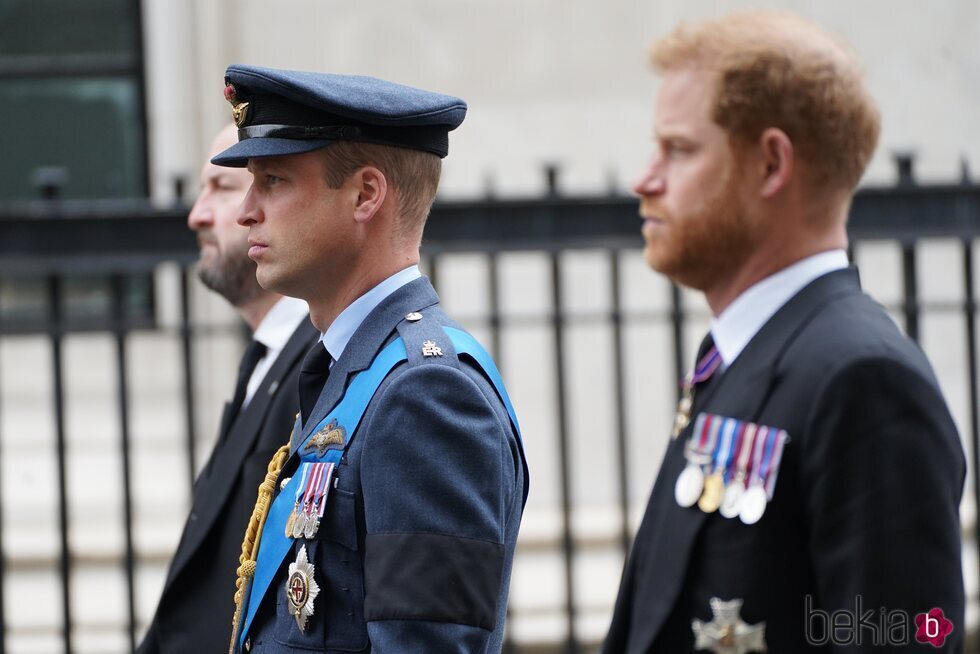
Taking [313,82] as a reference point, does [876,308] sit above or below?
below

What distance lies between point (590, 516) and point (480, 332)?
100 cm

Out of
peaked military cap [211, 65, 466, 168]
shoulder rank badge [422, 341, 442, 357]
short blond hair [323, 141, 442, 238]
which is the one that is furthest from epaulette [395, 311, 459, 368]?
peaked military cap [211, 65, 466, 168]

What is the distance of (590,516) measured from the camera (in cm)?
646

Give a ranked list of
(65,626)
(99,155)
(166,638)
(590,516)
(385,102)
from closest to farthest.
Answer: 1. (385,102)
2. (166,638)
3. (65,626)
4. (590,516)
5. (99,155)

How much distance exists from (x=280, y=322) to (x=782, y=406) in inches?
66.0

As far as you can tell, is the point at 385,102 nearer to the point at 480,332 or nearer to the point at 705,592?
the point at 705,592

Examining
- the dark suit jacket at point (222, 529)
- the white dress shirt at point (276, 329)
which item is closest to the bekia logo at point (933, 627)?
the dark suit jacket at point (222, 529)

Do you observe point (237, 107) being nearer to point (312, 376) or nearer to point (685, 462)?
point (312, 376)

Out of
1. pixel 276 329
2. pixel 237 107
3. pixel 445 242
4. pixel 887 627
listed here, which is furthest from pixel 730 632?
pixel 445 242

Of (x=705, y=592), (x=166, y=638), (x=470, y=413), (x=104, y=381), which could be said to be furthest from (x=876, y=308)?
(x=104, y=381)

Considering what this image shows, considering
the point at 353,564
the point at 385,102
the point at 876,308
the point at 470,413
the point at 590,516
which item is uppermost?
the point at 385,102

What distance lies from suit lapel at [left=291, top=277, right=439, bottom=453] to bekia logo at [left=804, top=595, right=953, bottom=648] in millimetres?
880

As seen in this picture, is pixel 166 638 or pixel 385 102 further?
pixel 166 638

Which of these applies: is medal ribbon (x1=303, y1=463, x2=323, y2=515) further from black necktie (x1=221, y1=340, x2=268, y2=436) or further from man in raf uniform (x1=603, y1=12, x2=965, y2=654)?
black necktie (x1=221, y1=340, x2=268, y2=436)
